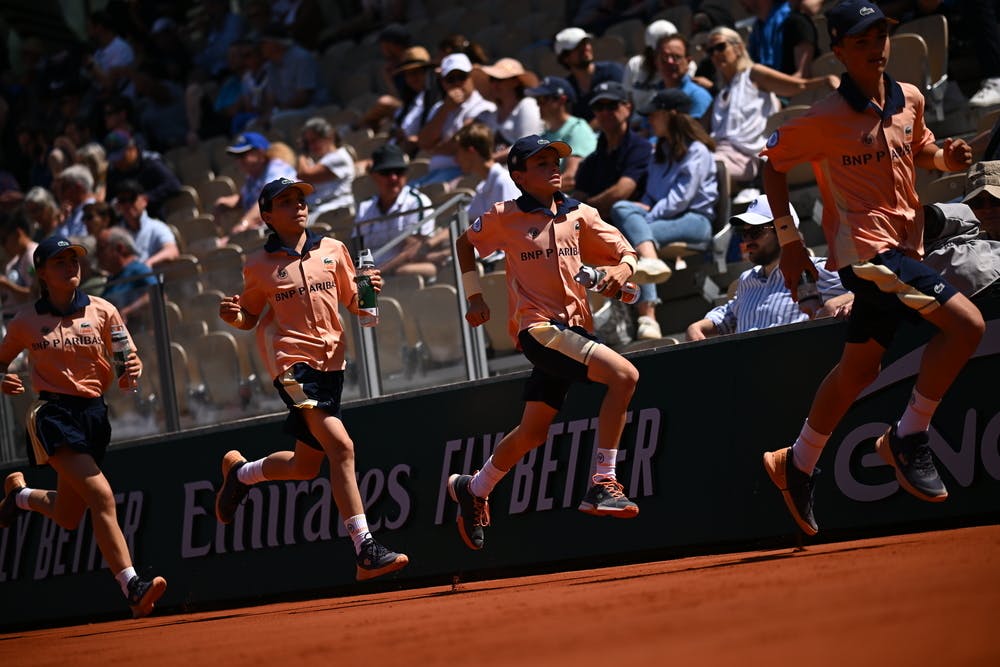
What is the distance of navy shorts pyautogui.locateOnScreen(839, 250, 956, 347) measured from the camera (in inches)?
259

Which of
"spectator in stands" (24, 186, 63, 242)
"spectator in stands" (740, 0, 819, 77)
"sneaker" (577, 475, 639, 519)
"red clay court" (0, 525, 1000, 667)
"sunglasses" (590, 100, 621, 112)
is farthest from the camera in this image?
"spectator in stands" (24, 186, 63, 242)

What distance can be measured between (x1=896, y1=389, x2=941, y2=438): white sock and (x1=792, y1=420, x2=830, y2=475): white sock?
17.1 inches

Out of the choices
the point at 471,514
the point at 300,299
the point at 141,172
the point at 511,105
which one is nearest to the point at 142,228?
the point at 141,172

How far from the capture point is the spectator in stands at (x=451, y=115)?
44.5 feet

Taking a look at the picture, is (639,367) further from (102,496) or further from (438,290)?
(102,496)

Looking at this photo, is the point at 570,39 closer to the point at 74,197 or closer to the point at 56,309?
the point at 56,309

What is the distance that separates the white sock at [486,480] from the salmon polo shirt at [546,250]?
2.50 feet

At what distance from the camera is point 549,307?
7875 millimetres

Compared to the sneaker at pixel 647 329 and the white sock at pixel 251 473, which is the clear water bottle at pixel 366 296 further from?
the sneaker at pixel 647 329

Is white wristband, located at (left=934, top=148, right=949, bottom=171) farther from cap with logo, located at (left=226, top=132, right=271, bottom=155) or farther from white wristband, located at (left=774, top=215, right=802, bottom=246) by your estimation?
cap with logo, located at (left=226, top=132, right=271, bottom=155)

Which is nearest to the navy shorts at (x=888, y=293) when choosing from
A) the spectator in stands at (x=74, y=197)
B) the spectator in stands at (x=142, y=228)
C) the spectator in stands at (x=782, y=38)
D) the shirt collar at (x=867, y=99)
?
the shirt collar at (x=867, y=99)

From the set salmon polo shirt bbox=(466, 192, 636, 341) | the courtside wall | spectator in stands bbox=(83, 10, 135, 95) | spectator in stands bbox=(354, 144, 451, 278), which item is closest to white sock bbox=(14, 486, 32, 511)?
the courtside wall

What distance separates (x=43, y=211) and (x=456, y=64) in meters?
5.27

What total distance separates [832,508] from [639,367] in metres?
1.42
